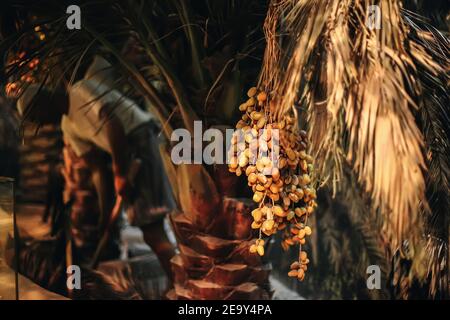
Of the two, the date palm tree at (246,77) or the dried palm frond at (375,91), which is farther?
the date palm tree at (246,77)

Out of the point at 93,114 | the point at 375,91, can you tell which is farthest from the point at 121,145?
the point at 375,91

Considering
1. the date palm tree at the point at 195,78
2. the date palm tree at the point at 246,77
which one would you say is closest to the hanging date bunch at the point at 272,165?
the date palm tree at the point at 246,77

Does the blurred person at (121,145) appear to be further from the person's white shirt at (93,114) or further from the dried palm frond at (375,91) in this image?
the dried palm frond at (375,91)

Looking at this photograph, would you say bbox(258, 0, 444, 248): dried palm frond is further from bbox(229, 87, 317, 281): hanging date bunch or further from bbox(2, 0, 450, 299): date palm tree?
bbox(229, 87, 317, 281): hanging date bunch

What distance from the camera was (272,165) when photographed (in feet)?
5.34

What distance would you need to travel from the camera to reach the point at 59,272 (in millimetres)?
3926

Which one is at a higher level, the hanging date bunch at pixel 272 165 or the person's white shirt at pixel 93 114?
the person's white shirt at pixel 93 114

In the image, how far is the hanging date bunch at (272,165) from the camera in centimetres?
163

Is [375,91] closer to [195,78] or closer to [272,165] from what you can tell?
[272,165]

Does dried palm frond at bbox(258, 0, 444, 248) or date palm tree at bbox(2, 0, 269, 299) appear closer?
dried palm frond at bbox(258, 0, 444, 248)

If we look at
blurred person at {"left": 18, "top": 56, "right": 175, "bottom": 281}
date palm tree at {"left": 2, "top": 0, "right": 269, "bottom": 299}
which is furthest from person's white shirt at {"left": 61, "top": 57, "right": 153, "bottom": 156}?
date palm tree at {"left": 2, "top": 0, "right": 269, "bottom": 299}

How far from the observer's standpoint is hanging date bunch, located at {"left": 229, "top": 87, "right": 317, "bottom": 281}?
5.35 ft

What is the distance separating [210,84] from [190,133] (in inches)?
7.6
